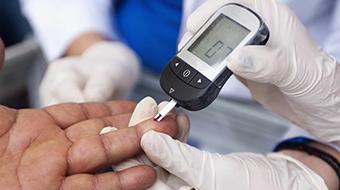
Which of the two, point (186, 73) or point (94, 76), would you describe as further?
point (94, 76)

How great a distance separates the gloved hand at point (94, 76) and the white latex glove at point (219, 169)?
0.28 metres

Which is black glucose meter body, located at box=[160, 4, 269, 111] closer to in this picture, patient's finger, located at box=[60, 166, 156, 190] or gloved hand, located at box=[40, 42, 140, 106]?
patient's finger, located at box=[60, 166, 156, 190]

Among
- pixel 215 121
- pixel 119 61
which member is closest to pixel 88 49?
pixel 119 61

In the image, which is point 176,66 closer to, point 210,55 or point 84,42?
point 210,55

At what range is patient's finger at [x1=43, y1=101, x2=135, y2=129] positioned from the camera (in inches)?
24.0

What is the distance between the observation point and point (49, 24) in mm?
997

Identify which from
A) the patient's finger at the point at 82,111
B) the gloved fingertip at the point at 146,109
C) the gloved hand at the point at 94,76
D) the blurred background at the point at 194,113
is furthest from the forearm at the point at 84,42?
the gloved fingertip at the point at 146,109

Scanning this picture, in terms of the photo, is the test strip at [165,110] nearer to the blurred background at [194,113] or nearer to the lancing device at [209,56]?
the lancing device at [209,56]

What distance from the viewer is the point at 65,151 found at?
537 millimetres

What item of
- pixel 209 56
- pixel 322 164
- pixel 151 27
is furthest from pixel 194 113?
pixel 209 56

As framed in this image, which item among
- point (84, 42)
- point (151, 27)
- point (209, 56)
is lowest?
point (84, 42)

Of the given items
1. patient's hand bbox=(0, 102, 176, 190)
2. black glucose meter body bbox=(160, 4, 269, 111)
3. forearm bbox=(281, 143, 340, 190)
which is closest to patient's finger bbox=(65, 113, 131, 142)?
patient's hand bbox=(0, 102, 176, 190)

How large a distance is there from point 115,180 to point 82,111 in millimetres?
152

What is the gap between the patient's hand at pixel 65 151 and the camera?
0.51m
